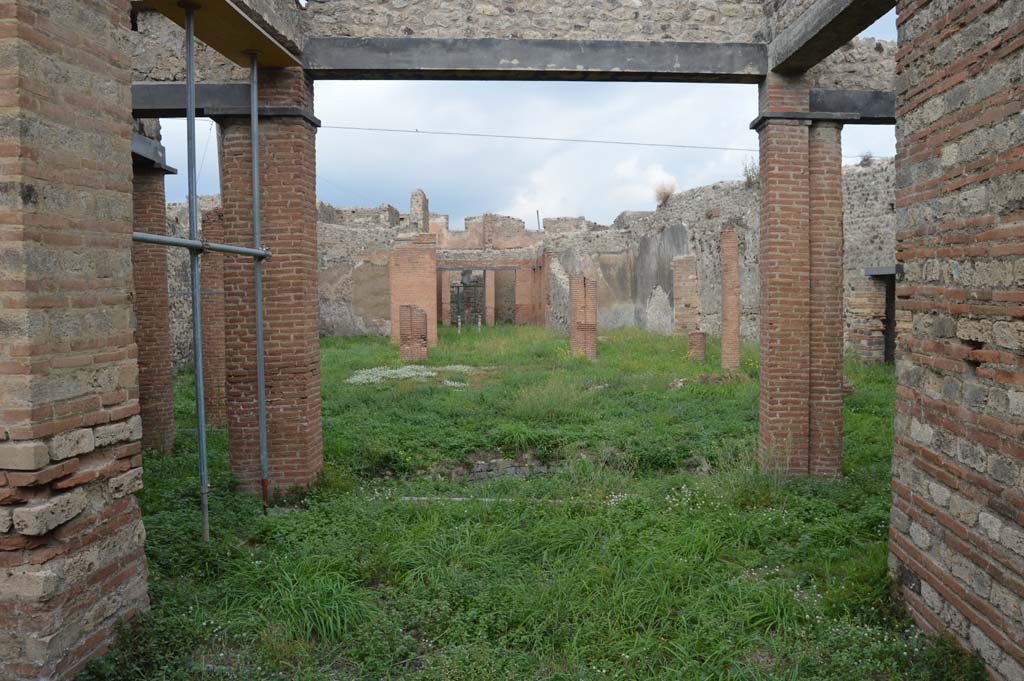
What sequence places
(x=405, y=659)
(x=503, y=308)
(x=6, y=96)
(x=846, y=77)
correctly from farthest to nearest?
(x=503, y=308), (x=846, y=77), (x=405, y=659), (x=6, y=96)

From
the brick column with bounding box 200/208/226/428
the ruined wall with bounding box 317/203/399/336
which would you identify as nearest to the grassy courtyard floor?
the brick column with bounding box 200/208/226/428

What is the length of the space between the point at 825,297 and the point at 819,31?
8.02ft

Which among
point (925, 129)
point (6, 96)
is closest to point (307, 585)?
point (6, 96)

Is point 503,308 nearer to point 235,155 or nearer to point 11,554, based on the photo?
point 235,155

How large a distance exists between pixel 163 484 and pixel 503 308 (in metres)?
23.2

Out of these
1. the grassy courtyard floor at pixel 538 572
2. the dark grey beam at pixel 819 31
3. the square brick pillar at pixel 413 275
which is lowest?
the grassy courtyard floor at pixel 538 572

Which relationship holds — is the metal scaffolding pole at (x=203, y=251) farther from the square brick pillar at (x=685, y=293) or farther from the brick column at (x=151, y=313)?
the square brick pillar at (x=685, y=293)

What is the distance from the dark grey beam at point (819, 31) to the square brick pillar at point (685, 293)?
42.2 ft

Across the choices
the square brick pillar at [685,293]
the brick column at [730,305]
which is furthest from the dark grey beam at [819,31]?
the square brick pillar at [685,293]

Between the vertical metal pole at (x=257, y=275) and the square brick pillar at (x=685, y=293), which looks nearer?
the vertical metal pole at (x=257, y=275)

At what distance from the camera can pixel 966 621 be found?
328cm

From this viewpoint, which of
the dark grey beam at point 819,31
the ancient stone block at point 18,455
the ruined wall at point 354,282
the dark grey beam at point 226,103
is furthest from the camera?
the ruined wall at point 354,282

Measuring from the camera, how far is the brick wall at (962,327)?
2979mm

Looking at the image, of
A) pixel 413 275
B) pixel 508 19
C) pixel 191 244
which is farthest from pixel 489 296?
pixel 191 244
